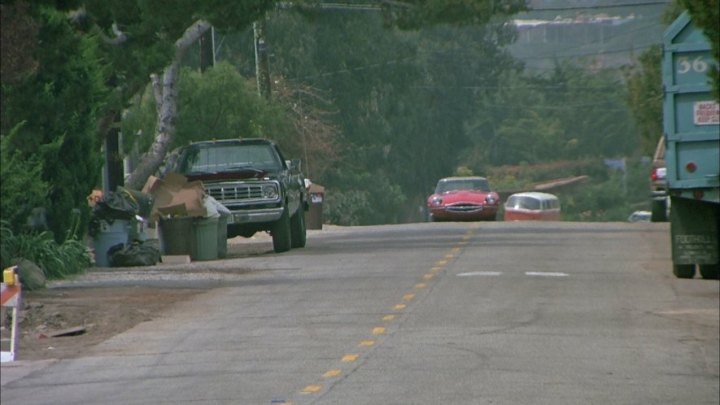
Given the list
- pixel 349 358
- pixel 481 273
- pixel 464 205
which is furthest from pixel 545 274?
pixel 464 205

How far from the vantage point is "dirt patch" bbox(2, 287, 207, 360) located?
17.8 m

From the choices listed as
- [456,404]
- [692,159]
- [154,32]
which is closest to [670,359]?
[456,404]

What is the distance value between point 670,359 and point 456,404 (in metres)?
3.75

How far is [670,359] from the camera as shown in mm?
16125

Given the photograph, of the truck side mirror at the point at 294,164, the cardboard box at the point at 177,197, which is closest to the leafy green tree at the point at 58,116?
the cardboard box at the point at 177,197

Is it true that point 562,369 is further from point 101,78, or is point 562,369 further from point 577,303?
point 101,78

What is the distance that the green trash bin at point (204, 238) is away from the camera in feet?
102

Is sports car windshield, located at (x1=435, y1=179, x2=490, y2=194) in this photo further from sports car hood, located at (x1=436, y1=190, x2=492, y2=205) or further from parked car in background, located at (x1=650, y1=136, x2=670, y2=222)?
parked car in background, located at (x1=650, y1=136, x2=670, y2=222)

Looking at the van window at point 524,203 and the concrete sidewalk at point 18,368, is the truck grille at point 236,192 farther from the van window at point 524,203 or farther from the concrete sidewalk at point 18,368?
the van window at point 524,203

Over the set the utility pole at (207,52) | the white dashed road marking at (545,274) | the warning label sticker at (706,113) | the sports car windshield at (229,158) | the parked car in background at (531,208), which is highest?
the utility pole at (207,52)

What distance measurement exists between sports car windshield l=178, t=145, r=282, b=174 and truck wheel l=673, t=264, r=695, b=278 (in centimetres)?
1012

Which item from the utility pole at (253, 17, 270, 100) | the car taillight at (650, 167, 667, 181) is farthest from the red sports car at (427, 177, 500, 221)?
the car taillight at (650, 167, 667, 181)

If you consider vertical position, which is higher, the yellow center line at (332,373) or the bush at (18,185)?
the bush at (18,185)

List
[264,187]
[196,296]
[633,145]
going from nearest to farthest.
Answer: [196,296] < [264,187] < [633,145]
